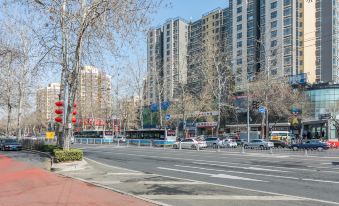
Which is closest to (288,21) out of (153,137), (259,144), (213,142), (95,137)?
(213,142)

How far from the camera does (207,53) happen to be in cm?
6231

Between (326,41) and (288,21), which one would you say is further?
(288,21)

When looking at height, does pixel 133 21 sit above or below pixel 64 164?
above

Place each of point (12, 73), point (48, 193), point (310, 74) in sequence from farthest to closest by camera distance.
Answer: point (310, 74) → point (12, 73) → point (48, 193)

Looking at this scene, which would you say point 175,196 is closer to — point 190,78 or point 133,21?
point 133,21

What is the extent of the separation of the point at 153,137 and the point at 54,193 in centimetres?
5039

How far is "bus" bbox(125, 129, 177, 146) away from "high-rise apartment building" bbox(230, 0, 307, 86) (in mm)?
35300

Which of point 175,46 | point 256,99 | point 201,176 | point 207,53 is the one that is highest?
point 175,46

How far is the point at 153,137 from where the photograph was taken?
62.8 meters

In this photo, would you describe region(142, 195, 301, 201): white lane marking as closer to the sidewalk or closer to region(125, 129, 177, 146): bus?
the sidewalk

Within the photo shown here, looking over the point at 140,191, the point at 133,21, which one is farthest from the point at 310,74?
the point at 140,191

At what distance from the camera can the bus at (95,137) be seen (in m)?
76.6

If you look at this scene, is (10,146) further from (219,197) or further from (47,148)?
(219,197)

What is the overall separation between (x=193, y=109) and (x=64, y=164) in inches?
2109
